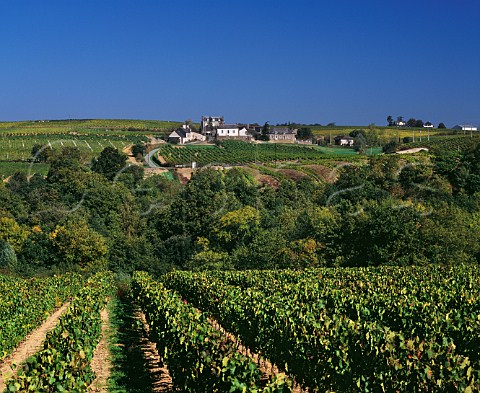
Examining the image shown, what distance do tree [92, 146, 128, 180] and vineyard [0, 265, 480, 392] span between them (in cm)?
6920

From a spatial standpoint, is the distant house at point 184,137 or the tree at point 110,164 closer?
the tree at point 110,164

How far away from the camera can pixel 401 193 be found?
87.7 metres

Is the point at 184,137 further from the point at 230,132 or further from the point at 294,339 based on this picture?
the point at 294,339

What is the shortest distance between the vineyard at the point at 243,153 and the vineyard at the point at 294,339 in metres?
85.5

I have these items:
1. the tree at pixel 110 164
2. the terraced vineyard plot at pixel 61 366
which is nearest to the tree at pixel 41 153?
the tree at pixel 110 164

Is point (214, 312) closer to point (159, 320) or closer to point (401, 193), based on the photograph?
point (159, 320)

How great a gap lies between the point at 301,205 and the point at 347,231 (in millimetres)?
28105

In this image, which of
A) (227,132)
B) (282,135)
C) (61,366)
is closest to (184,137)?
(227,132)

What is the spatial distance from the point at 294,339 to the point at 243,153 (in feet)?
361

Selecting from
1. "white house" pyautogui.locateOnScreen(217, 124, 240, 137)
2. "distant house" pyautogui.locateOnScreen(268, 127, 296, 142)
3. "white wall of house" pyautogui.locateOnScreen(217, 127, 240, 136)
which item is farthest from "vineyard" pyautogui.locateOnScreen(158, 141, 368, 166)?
"white wall of house" pyautogui.locateOnScreen(217, 127, 240, 136)

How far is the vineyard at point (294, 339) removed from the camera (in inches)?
492

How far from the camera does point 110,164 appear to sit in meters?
101

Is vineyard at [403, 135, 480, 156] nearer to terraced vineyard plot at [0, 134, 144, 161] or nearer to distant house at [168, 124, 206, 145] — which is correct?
distant house at [168, 124, 206, 145]

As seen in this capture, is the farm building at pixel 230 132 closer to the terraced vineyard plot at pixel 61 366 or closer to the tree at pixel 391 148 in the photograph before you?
the tree at pixel 391 148
